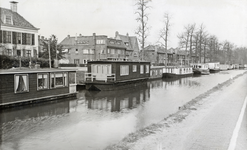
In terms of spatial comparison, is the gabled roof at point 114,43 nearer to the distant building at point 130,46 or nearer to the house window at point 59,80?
the distant building at point 130,46

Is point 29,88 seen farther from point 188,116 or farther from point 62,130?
Result: point 188,116

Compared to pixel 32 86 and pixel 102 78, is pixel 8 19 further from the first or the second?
pixel 32 86

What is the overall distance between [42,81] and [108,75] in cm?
867

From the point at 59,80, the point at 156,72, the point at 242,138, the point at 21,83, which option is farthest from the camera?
the point at 156,72

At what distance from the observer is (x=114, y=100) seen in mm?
20062

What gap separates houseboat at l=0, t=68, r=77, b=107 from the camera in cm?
1516

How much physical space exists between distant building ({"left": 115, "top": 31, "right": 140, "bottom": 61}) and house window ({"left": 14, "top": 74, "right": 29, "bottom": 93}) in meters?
47.6

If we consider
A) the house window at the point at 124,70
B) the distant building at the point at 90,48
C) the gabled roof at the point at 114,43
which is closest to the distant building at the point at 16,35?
the house window at the point at 124,70

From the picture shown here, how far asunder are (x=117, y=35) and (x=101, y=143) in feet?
192

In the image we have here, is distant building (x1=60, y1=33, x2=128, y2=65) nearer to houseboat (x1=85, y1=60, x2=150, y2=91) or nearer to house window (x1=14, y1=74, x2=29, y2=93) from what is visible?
houseboat (x1=85, y1=60, x2=150, y2=91)

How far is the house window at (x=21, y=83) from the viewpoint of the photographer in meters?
15.8

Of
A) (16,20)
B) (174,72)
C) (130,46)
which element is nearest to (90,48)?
(130,46)

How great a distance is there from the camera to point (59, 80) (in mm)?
19734

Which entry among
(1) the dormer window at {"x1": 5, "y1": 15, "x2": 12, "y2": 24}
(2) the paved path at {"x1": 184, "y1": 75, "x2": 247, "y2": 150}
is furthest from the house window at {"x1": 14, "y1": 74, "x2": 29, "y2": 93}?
(1) the dormer window at {"x1": 5, "y1": 15, "x2": 12, "y2": 24}
